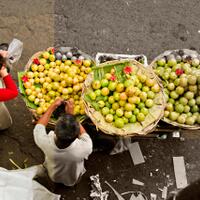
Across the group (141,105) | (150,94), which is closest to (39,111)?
(141,105)

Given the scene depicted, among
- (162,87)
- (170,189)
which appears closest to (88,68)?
(162,87)

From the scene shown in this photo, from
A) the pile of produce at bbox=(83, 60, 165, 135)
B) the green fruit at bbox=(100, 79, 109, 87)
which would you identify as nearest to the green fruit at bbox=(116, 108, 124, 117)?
the pile of produce at bbox=(83, 60, 165, 135)

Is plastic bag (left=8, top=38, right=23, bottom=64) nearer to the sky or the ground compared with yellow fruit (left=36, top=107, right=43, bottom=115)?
nearer to the sky

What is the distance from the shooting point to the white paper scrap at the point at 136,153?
4.75m

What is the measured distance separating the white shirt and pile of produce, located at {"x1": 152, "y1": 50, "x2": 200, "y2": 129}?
1.09 metres

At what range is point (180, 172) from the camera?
4.71m

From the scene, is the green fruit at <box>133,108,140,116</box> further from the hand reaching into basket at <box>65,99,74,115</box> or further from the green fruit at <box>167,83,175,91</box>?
the hand reaching into basket at <box>65,99,74,115</box>

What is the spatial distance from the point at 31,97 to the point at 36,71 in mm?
361

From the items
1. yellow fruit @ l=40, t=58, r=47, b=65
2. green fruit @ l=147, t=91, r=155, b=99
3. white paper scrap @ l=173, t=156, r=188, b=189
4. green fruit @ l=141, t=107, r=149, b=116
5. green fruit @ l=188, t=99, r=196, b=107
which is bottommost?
white paper scrap @ l=173, t=156, r=188, b=189

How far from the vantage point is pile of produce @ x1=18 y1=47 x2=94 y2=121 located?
164 inches

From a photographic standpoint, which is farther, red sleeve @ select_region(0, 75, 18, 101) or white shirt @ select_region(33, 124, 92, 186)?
red sleeve @ select_region(0, 75, 18, 101)

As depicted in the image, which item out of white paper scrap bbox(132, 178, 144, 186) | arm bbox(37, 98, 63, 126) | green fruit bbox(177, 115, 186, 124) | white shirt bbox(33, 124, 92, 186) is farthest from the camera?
white paper scrap bbox(132, 178, 144, 186)

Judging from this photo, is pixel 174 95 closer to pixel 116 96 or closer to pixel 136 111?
pixel 136 111

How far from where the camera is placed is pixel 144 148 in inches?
190
